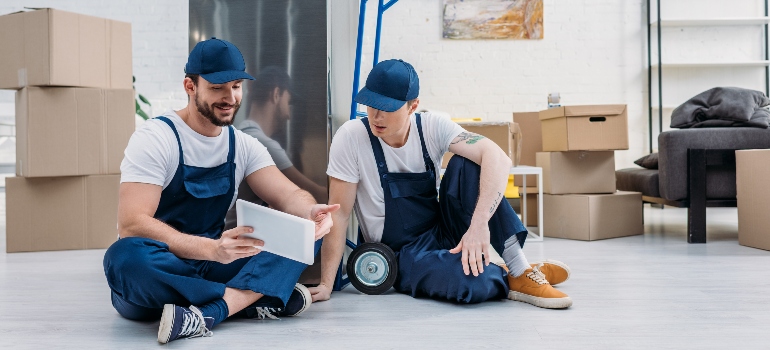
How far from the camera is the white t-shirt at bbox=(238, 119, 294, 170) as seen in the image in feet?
7.30

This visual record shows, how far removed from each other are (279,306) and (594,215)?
7.67 ft

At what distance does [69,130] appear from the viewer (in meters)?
3.55

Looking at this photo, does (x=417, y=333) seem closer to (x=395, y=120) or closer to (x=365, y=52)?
(x=395, y=120)

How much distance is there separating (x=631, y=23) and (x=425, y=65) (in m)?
1.80

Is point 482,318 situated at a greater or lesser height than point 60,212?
lesser

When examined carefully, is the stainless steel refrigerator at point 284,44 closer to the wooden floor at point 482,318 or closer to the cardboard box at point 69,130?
the wooden floor at point 482,318

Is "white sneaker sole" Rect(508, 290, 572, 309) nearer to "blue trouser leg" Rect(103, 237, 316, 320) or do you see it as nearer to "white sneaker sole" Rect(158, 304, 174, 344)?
"blue trouser leg" Rect(103, 237, 316, 320)

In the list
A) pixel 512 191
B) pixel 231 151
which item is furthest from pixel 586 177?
pixel 231 151

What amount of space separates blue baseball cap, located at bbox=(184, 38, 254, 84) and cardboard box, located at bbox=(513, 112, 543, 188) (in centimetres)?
336

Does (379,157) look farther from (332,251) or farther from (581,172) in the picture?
(581,172)

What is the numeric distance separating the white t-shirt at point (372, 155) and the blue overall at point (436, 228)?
0.06ft

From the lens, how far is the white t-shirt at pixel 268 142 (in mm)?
2225

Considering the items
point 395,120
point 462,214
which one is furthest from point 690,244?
point 395,120

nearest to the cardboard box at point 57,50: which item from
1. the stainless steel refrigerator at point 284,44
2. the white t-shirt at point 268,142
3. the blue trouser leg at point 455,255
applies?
the stainless steel refrigerator at point 284,44
